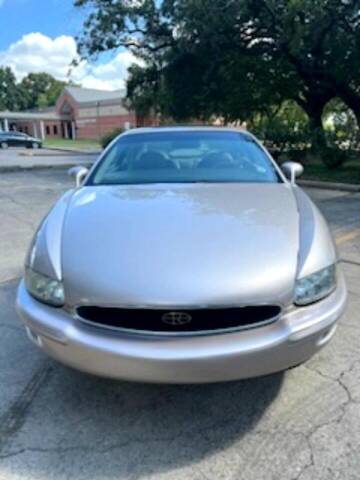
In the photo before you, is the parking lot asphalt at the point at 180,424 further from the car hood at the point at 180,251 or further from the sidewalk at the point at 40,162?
the sidewalk at the point at 40,162

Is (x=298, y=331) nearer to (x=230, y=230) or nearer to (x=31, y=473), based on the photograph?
(x=230, y=230)

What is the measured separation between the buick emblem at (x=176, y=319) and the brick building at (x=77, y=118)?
49148mm

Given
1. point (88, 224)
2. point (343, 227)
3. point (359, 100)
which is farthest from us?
point (359, 100)

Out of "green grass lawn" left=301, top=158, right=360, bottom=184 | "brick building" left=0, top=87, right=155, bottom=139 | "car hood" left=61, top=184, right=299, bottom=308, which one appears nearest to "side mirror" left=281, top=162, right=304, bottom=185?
"car hood" left=61, top=184, right=299, bottom=308

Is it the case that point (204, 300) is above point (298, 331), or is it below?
above

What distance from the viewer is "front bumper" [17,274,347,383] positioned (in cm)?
207

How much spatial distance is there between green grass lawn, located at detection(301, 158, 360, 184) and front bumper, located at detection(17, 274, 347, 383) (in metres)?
9.03

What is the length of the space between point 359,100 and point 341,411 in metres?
15.6

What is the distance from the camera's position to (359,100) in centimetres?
1598

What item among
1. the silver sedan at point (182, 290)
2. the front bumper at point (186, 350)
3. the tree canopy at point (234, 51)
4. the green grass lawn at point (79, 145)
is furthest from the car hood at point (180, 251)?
the green grass lawn at point (79, 145)

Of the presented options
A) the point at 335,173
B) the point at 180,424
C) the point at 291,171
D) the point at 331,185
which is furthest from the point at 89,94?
Answer: the point at 180,424

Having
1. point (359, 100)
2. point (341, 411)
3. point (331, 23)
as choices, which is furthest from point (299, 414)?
point (359, 100)

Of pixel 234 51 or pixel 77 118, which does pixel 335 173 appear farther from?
pixel 77 118

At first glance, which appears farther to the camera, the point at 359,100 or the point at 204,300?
the point at 359,100
